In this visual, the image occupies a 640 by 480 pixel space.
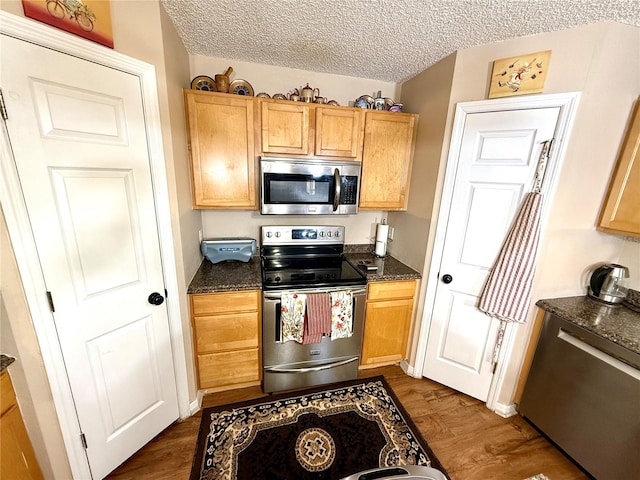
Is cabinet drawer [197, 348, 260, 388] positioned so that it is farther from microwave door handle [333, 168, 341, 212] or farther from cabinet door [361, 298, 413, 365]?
microwave door handle [333, 168, 341, 212]

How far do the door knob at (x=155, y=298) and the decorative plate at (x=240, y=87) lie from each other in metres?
1.52

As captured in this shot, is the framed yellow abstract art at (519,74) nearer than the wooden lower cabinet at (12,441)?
No

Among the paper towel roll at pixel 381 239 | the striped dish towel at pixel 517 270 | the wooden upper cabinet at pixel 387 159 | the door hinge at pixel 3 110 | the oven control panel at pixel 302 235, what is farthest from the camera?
the paper towel roll at pixel 381 239

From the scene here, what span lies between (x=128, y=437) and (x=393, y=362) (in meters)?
1.99

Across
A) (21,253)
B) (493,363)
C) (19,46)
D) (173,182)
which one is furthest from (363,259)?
(19,46)

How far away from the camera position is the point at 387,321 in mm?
2125

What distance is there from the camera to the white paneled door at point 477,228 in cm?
154

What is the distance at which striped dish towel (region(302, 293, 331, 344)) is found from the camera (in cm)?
182

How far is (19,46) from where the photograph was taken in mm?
910

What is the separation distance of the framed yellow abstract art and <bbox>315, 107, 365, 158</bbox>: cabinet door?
88cm

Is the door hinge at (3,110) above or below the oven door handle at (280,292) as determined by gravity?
above

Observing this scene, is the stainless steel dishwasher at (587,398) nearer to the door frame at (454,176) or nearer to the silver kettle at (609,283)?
the door frame at (454,176)

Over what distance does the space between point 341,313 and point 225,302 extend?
0.86 meters

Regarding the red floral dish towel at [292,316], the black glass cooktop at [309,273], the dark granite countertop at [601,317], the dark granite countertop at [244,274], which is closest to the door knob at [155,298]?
the dark granite countertop at [244,274]
